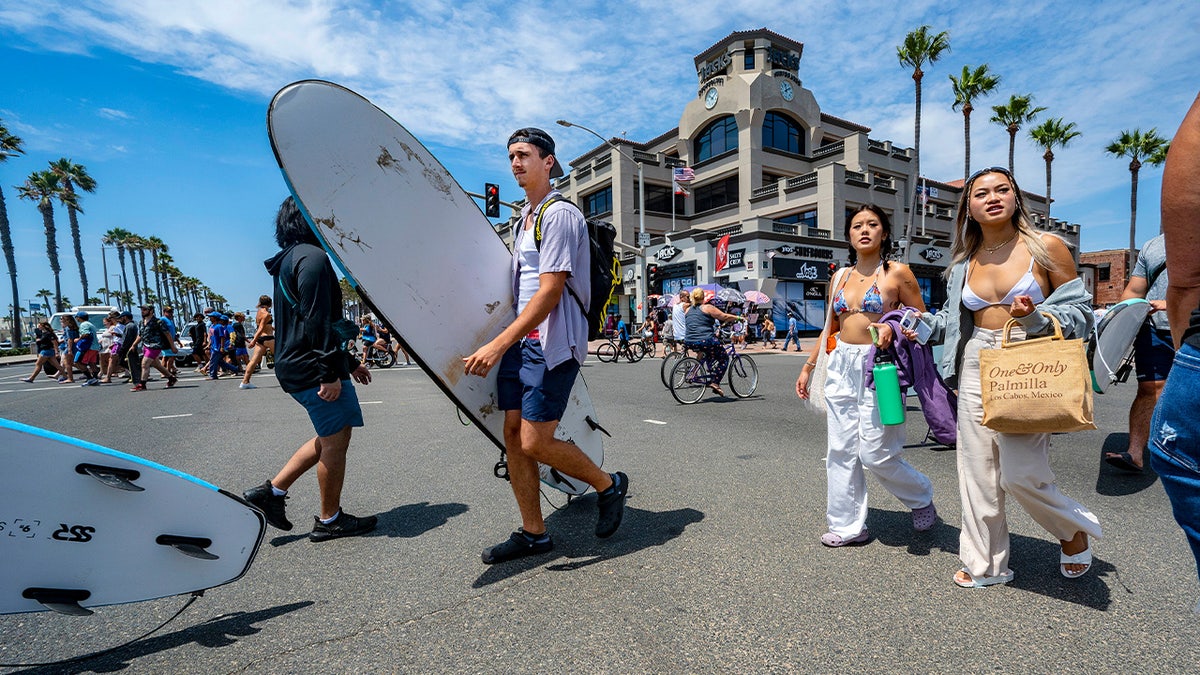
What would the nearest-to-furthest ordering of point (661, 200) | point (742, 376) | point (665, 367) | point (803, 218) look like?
point (742, 376), point (665, 367), point (803, 218), point (661, 200)

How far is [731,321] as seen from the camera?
8.59 metres

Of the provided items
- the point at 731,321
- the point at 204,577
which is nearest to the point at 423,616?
the point at 204,577

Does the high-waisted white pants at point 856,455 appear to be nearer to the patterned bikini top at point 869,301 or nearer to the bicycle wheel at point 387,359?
the patterned bikini top at point 869,301

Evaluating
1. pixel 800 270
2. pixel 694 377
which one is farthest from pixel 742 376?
pixel 800 270

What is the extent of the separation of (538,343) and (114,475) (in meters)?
1.56

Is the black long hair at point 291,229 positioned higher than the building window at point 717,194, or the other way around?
the building window at point 717,194

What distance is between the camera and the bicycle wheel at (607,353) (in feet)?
58.6

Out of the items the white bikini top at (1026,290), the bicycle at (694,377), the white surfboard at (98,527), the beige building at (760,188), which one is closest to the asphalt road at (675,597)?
the white surfboard at (98,527)

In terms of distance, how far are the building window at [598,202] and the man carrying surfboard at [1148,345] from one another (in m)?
35.9

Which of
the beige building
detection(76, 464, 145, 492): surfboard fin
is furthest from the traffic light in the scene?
detection(76, 464, 145, 492): surfboard fin

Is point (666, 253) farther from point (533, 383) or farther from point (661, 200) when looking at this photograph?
point (533, 383)

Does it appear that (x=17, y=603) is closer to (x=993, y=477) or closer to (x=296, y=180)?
(x=296, y=180)

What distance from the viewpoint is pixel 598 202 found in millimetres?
40625

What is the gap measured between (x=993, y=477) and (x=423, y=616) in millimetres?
2369
